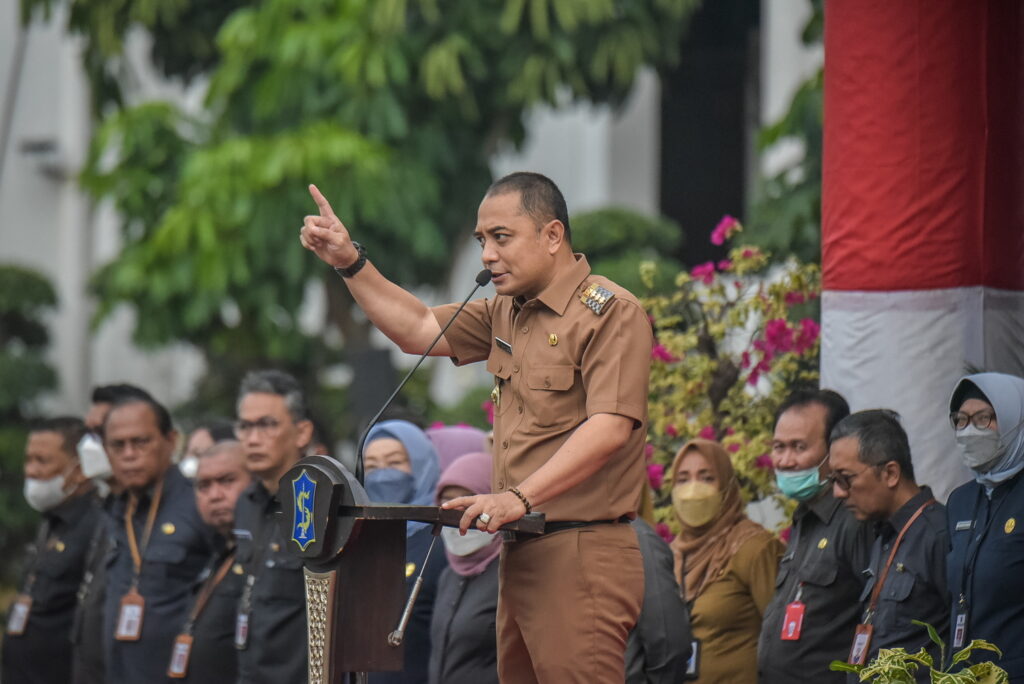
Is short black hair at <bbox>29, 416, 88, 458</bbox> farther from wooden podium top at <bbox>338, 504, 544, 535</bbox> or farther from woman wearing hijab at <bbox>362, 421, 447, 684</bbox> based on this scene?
wooden podium top at <bbox>338, 504, 544, 535</bbox>

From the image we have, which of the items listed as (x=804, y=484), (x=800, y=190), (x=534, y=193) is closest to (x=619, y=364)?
(x=534, y=193)

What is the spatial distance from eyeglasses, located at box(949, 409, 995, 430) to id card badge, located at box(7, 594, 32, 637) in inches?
189

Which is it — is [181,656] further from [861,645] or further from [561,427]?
[561,427]

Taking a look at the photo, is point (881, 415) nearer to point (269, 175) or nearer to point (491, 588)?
point (491, 588)

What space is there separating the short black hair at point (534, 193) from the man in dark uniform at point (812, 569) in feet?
6.84

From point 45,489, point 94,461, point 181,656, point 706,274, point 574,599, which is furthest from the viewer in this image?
point 45,489

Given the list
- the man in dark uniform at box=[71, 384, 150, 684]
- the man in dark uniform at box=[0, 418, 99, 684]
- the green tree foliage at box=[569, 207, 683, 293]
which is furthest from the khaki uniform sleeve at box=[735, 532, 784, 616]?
the green tree foliage at box=[569, 207, 683, 293]

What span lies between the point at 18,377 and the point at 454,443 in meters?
8.47

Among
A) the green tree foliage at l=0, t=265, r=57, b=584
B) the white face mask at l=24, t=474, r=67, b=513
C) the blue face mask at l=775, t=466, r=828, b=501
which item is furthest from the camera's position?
the green tree foliage at l=0, t=265, r=57, b=584

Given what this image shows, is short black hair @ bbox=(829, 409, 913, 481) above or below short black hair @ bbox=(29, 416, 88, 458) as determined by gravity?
below

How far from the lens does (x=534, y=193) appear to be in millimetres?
4227

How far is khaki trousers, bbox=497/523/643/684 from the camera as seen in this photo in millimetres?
4078

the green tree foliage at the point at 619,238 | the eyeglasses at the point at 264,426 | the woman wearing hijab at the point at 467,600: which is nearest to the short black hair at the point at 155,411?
the eyeglasses at the point at 264,426

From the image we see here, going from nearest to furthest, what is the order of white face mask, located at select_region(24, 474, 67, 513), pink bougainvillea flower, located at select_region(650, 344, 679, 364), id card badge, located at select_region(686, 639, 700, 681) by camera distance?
1. id card badge, located at select_region(686, 639, 700, 681)
2. pink bougainvillea flower, located at select_region(650, 344, 679, 364)
3. white face mask, located at select_region(24, 474, 67, 513)
